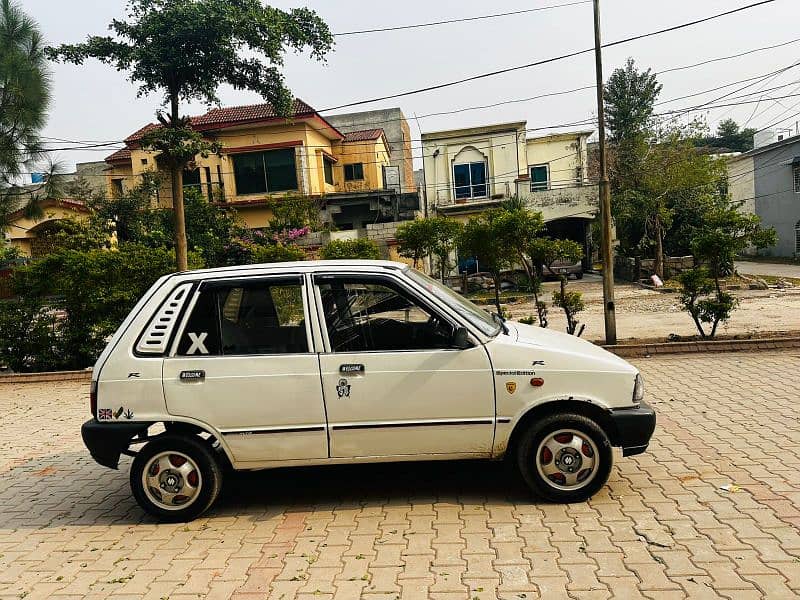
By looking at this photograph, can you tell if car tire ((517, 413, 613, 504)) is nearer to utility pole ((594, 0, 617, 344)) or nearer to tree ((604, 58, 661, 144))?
utility pole ((594, 0, 617, 344))

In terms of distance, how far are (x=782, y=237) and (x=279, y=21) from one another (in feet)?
106

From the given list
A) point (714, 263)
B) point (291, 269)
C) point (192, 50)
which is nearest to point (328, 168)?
point (192, 50)

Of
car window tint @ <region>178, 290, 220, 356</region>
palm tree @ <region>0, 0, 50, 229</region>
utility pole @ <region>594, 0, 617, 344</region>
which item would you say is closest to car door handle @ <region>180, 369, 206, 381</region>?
car window tint @ <region>178, 290, 220, 356</region>

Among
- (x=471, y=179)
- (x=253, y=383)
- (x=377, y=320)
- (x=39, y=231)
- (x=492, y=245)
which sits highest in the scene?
(x=471, y=179)

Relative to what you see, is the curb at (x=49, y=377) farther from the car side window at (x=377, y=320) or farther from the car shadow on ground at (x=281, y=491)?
the car side window at (x=377, y=320)

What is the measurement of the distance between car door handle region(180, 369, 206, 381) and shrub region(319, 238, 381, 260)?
14398 millimetres

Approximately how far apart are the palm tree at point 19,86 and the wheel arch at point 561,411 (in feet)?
46.3

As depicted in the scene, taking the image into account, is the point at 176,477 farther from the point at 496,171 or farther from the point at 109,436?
the point at 496,171

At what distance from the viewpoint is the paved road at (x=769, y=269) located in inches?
1059

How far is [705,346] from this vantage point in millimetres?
10492

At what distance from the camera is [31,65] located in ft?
46.0

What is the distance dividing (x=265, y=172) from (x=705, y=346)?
79.7ft

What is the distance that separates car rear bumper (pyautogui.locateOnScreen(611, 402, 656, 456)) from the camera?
4.54 meters

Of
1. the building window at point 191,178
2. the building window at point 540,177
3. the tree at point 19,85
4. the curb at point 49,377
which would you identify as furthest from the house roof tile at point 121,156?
the curb at point 49,377
